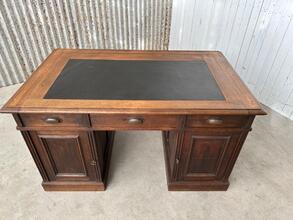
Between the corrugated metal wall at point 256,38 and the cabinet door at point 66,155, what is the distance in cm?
211

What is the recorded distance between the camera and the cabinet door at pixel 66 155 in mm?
1173

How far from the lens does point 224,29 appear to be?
244 cm

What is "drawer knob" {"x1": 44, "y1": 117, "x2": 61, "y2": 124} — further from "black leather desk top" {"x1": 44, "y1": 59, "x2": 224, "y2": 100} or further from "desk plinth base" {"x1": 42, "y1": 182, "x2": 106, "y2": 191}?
"desk plinth base" {"x1": 42, "y1": 182, "x2": 106, "y2": 191}

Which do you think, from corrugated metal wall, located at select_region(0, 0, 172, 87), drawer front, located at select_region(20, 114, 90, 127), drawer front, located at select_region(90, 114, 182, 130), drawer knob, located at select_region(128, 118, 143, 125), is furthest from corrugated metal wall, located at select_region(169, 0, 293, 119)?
drawer front, located at select_region(20, 114, 90, 127)

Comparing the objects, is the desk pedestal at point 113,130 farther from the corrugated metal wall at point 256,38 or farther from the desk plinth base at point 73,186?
the corrugated metal wall at point 256,38

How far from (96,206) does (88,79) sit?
0.90m

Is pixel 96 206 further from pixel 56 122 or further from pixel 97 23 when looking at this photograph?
pixel 97 23

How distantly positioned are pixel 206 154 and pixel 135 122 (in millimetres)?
543

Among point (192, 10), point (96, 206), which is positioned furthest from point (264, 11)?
point (96, 206)

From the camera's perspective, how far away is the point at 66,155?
1269 millimetres

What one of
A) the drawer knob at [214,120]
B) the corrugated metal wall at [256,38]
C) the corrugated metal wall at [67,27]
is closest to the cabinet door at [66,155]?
the drawer knob at [214,120]

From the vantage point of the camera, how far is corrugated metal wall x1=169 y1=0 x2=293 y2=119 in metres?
2.01

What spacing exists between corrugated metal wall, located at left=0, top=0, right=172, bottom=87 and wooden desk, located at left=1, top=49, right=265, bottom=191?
1.21 meters

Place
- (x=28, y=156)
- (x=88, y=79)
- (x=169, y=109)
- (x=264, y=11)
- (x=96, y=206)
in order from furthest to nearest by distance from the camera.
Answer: (x=264, y=11)
(x=28, y=156)
(x=96, y=206)
(x=88, y=79)
(x=169, y=109)
